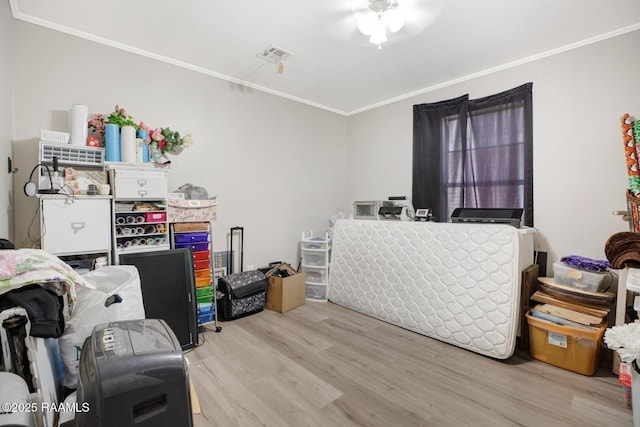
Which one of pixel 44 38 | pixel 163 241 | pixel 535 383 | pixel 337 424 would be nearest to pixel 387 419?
pixel 337 424

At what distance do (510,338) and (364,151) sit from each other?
294 cm

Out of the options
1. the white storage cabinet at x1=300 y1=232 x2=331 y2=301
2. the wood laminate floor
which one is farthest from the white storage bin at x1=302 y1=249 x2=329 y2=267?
the wood laminate floor

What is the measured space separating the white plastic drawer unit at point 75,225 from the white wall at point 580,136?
3.77 metres

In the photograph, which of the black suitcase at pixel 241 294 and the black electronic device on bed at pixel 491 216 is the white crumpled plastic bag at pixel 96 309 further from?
the black electronic device on bed at pixel 491 216

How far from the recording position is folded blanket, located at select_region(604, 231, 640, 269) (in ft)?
6.07

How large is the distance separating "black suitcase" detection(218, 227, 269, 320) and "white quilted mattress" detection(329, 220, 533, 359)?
0.95 meters

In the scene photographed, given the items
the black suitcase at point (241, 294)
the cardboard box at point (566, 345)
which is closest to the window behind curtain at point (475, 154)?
the cardboard box at point (566, 345)

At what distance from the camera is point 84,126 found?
87.6 inches

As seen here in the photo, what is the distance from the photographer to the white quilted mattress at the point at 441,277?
7.30 ft

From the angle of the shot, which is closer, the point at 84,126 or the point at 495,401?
the point at 495,401

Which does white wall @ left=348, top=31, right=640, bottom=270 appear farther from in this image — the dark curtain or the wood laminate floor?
the wood laminate floor

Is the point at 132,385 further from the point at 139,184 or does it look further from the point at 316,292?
the point at 316,292

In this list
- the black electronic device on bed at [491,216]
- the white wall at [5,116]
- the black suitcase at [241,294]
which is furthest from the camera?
the black suitcase at [241,294]

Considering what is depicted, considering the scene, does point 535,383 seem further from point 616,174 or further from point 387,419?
point 616,174
